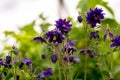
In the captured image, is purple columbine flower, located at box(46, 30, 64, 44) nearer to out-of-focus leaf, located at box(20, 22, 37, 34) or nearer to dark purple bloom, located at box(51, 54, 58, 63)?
dark purple bloom, located at box(51, 54, 58, 63)

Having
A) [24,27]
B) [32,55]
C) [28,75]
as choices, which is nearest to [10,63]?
[28,75]

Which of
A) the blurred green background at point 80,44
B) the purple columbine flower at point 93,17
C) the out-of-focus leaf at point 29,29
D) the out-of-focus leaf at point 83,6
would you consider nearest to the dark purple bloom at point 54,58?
the blurred green background at point 80,44

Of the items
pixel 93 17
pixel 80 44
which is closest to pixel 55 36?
pixel 93 17

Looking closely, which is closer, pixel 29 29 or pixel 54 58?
pixel 54 58

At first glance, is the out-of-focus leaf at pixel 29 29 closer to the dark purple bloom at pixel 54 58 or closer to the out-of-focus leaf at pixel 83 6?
the out-of-focus leaf at pixel 83 6

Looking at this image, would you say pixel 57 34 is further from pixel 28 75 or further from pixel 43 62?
pixel 43 62

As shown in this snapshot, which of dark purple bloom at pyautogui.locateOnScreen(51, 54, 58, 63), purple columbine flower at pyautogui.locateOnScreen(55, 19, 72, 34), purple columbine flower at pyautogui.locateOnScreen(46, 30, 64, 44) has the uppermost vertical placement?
purple columbine flower at pyautogui.locateOnScreen(55, 19, 72, 34)

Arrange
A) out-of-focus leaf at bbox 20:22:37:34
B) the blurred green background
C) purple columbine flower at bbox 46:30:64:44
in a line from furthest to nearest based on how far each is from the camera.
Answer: out-of-focus leaf at bbox 20:22:37:34
the blurred green background
purple columbine flower at bbox 46:30:64:44

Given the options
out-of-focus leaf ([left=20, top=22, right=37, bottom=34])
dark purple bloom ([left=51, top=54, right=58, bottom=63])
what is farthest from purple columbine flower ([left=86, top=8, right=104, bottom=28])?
out-of-focus leaf ([left=20, top=22, right=37, bottom=34])

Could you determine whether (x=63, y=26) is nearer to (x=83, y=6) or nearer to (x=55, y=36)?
(x=55, y=36)

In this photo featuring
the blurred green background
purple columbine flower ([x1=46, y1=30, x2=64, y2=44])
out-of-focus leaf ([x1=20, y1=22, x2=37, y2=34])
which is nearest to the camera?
purple columbine flower ([x1=46, y1=30, x2=64, y2=44])

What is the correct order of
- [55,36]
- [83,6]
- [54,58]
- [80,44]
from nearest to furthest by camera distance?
[55,36], [54,58], [83,6], [80,44]
